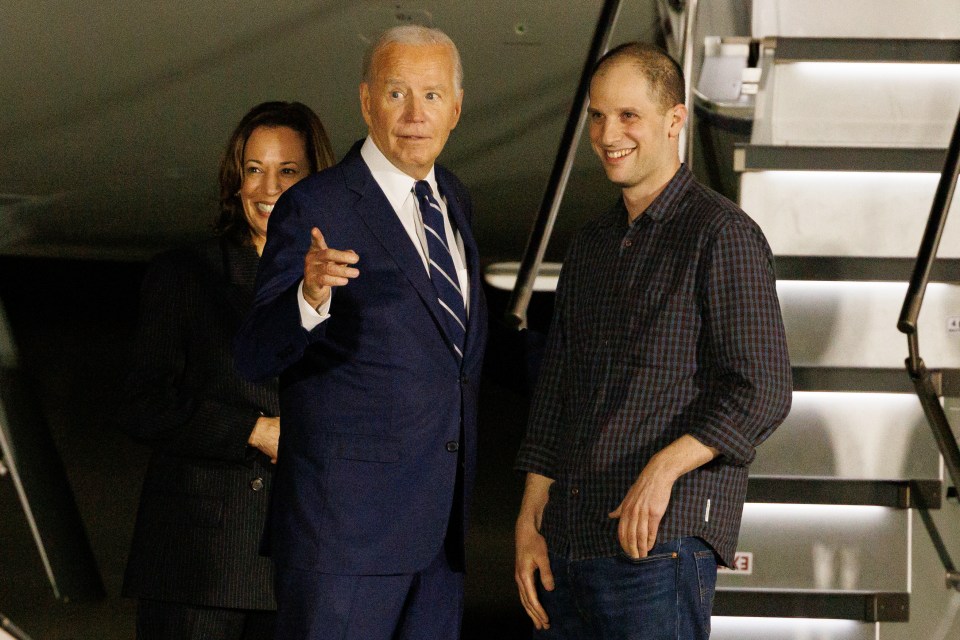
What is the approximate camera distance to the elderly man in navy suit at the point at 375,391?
1.49 m

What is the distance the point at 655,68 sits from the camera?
153 centimetres

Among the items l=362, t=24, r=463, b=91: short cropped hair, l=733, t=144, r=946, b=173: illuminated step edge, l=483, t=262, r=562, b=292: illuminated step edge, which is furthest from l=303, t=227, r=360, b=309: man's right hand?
l=483, t=262, r=562, b=292: illuminated step edge

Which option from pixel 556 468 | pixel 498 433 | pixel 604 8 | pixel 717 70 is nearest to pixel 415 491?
pixel 556 468

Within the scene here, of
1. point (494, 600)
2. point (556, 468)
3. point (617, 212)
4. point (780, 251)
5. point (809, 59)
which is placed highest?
point (809, 59)

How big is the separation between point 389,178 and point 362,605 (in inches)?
22.5

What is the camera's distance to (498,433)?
14.7 ft

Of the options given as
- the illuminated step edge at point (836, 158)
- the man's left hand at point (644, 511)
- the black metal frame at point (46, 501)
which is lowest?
the black metal frame at point (46, 501)

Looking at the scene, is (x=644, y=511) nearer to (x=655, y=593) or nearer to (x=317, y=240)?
(x=655, y=593)

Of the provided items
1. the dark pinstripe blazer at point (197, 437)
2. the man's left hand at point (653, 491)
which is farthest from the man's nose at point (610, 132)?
the dark pinstripe blazer at point (197, 437)

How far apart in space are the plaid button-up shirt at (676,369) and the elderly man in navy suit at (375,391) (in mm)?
180

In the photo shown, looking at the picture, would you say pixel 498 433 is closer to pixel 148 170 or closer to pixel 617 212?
pixel 148 170

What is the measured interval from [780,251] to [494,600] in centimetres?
165

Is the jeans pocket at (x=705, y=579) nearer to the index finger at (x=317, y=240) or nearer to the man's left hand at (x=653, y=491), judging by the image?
the man's left hand at (x=653, y=491)

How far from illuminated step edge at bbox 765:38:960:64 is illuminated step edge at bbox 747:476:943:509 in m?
0.89
